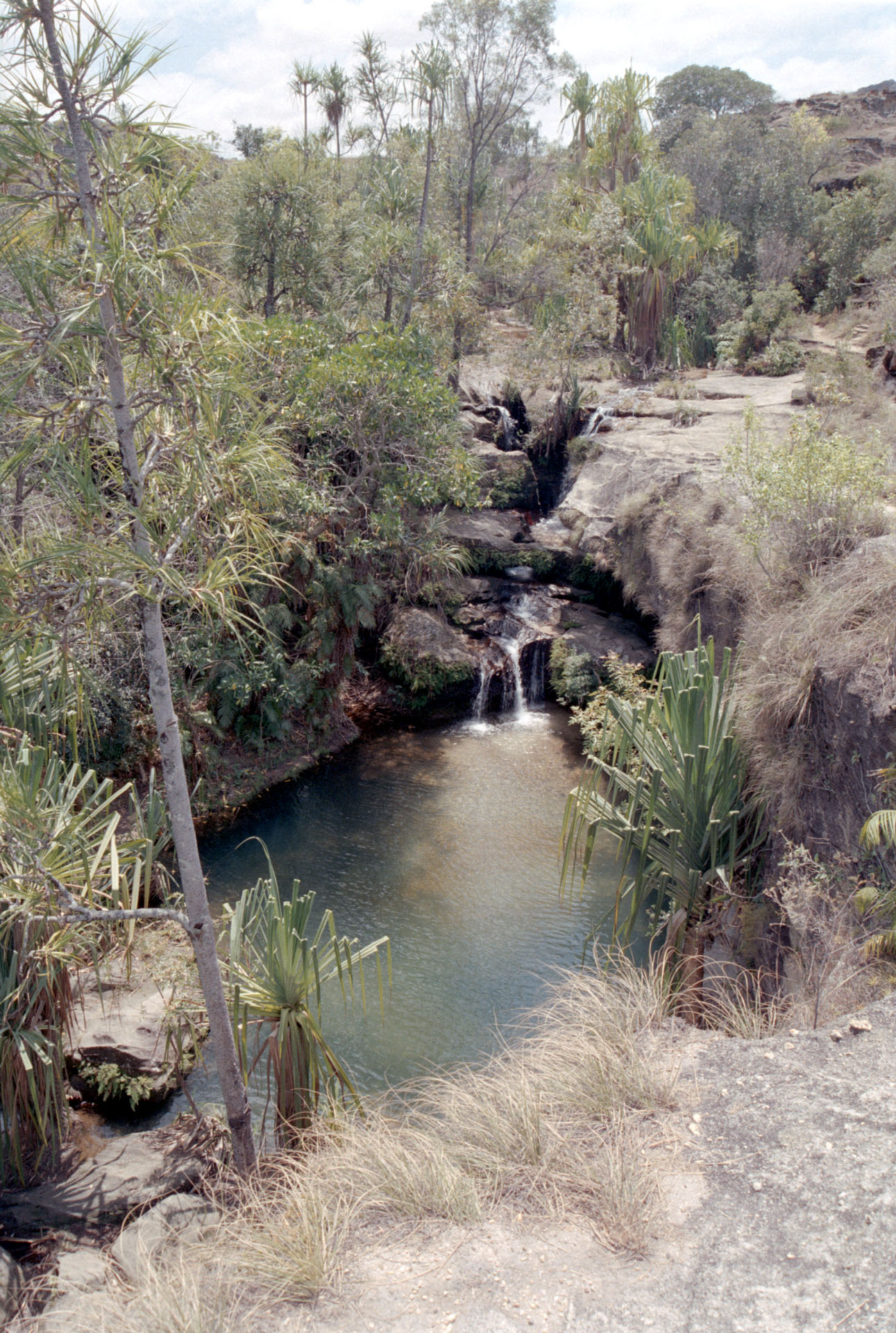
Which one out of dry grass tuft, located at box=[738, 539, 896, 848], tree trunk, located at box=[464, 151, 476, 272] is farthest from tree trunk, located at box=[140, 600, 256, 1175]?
tree trunk, located at box=[464, 151, 476, 272]

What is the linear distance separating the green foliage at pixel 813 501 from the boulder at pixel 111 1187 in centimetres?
730

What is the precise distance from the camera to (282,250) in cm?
1588

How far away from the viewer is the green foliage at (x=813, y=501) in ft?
26.9

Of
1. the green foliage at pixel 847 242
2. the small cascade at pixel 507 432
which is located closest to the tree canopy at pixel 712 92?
the green foliage at pixel 847 242

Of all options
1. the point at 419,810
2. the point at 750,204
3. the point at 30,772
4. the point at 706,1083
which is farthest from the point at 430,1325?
the point at 750,204

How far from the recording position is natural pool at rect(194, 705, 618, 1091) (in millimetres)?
8086

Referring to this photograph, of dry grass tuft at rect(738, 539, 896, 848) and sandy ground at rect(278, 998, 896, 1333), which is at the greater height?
dry grass tuft at rect(738, 539, 896, 848)

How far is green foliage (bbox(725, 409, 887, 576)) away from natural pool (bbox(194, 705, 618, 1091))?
434cm

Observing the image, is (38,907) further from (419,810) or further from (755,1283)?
(419,810)

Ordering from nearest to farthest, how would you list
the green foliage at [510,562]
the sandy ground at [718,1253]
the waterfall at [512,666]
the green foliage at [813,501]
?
1. the sandy ground at [718,1253]
2. the green foliage at [813,501]
3. the waterfall at [512,666]
4. the green foliage at [510,562]

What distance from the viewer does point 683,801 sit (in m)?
6.82

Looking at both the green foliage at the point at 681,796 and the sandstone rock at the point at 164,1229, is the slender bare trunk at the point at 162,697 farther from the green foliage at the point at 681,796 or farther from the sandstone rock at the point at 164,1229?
the green foliage at the point at 681,796

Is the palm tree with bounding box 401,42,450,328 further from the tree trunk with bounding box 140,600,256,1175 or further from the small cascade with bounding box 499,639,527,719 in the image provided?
the tree trunk with bounding box 140,600,256,1175

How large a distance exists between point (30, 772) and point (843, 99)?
42279 millimetres
